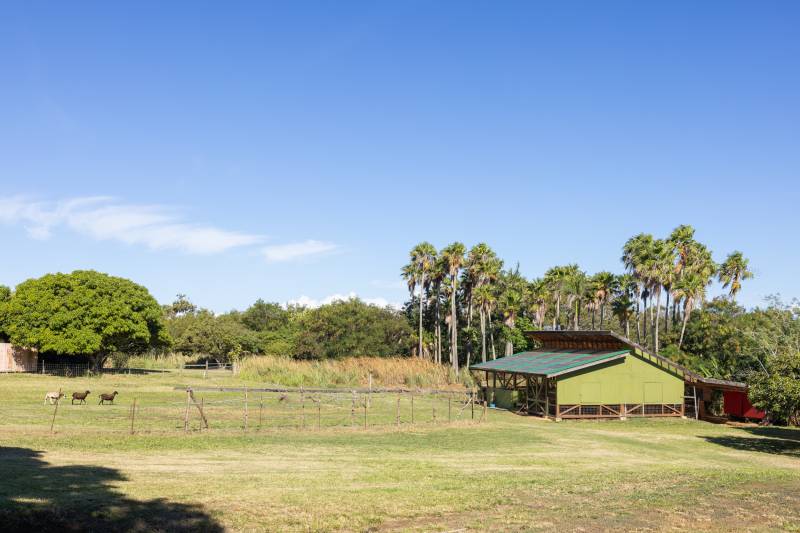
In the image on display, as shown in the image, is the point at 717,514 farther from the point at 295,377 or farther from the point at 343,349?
the point at 343,349

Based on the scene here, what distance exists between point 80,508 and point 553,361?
3943 cm

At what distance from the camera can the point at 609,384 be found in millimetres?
44219

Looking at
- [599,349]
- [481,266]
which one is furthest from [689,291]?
[599,349]

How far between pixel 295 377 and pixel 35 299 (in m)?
26.9

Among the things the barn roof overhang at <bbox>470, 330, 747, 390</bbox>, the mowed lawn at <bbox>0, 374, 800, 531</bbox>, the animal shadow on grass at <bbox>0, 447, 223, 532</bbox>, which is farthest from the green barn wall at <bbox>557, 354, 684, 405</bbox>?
the animal shadow on grass at <bbox>0, 447, 223, 532</bbox>

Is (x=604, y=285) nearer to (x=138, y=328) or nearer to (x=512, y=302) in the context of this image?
(x=512, y=302)

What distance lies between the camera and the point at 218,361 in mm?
90562

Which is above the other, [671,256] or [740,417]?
[671,256]

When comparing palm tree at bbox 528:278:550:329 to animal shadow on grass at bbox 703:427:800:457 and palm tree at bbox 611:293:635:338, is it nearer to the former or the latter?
palm tree at bbox 611:293:635:338

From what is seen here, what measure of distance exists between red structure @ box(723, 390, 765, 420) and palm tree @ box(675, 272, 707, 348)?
2569 cm

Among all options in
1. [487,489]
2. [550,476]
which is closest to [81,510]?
[487,489]

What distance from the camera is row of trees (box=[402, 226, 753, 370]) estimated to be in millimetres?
75062

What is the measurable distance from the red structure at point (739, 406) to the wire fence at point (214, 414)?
1746 centimetres

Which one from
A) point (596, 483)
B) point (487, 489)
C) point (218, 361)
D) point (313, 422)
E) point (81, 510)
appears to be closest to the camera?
point (81, 510)
